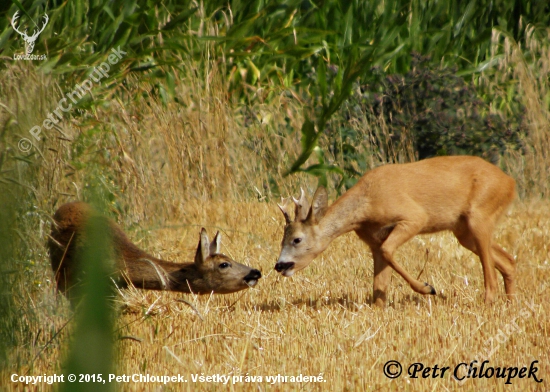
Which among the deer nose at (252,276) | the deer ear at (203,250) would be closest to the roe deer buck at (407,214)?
the deer nose at (252,276)

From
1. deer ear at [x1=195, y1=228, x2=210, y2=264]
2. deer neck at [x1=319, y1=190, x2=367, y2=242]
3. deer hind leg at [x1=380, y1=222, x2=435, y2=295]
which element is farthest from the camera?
deer neck at [x1=319, y1=190, x2=367, y2=242]

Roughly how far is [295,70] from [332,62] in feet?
3.10

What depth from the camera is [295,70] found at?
13.2m

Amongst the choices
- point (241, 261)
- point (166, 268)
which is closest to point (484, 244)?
point (241, 261)

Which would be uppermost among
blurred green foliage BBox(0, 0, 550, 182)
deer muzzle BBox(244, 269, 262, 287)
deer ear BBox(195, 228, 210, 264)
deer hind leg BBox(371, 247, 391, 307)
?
blurred green foliage BBox(0, 0, 550, 182)

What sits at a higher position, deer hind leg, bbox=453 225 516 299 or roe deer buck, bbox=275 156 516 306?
roe deer buck, bbox=275 156 516 306

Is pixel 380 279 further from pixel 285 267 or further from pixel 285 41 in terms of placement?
pixel 285 41

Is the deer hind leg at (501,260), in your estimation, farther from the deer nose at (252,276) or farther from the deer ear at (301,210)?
the deer nose at (252,276)

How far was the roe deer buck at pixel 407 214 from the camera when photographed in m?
6.66

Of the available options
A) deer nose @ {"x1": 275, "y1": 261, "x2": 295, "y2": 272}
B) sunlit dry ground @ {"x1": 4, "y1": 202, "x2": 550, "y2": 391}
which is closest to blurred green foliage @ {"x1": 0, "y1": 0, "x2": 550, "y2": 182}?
sunlit dry ground @ {"x1": 4, "y1": 202, "x2": 550, "y2": 391}

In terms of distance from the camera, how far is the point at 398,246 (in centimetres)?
658

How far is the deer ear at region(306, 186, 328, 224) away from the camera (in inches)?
A: 269

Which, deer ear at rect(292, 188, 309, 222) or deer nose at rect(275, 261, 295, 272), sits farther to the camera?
deer ear at rect(292, 188, 309, 222)

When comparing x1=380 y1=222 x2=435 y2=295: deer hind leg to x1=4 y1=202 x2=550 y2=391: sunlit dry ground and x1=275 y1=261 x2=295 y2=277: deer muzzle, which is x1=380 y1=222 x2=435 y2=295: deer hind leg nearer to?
x1=4 y1=202 x2=550 y2=391: sunlit dry ground
